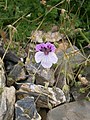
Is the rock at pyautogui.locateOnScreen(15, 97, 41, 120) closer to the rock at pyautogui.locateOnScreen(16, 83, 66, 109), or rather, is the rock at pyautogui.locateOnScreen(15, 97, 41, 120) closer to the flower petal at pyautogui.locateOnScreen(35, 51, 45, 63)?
the rock at pyautogui.locateOnScreen(16, 83, 66, 109)

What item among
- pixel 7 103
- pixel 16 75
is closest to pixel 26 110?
pixel 7 103

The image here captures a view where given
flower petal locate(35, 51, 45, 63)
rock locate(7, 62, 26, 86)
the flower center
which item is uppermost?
the flower center

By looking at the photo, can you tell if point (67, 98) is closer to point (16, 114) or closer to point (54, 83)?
point (54, 83)

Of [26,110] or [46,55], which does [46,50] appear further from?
[26,110]

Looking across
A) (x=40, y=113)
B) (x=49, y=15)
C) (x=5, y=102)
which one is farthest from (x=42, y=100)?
(x=49, y=15)

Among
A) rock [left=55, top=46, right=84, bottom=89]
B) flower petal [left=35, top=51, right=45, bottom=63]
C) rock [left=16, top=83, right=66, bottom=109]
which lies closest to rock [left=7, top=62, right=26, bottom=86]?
rock [left=16, top=83, right=66, bottom=109]

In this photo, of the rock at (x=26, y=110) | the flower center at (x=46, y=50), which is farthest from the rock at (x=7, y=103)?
the flower center at (x=46, y=50)
